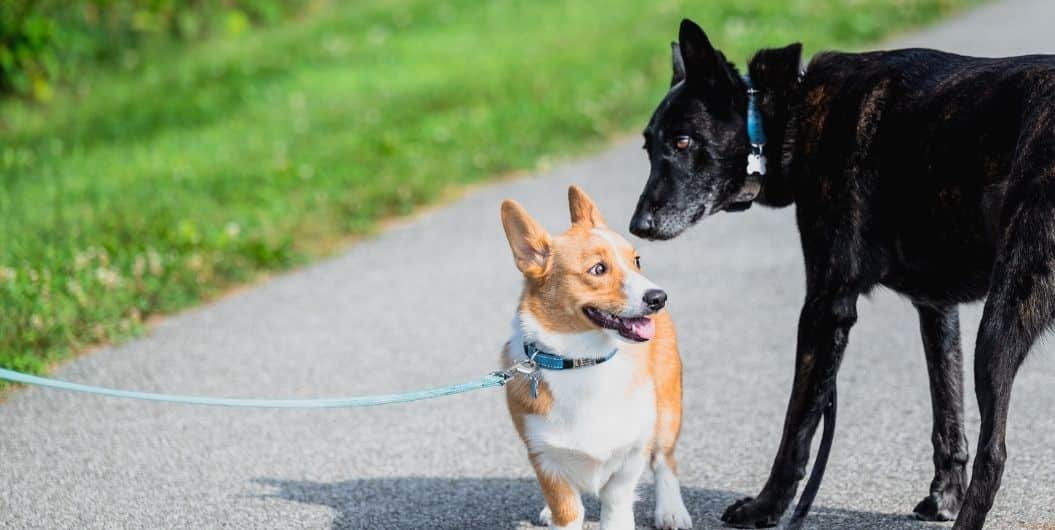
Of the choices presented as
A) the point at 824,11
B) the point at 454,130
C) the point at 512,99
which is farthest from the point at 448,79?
the point at 824,11

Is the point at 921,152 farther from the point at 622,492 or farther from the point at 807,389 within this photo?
the point at 622,492

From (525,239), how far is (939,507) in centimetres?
166

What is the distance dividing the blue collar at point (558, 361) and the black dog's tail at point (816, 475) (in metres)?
0.74

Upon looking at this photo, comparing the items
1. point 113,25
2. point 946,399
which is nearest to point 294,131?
point 113,25

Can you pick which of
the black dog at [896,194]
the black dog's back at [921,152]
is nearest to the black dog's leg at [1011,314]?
the black dog at [896,194]

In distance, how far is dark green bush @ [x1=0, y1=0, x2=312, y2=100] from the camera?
1388cm

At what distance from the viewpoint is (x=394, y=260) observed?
29.0ft

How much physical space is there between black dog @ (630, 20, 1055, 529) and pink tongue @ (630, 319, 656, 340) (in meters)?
0.59

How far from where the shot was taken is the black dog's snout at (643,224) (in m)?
4.78

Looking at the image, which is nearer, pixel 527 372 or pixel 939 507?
pixel 527 372

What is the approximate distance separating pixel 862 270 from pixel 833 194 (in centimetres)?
26

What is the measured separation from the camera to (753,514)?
4492 mm

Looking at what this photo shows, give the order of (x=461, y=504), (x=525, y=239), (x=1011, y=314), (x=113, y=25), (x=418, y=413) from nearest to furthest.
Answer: (x=1011, y=314)
(x=525, y=239)
(x=461, y=504)
(x=418, y=413)
(x=113, y=25)

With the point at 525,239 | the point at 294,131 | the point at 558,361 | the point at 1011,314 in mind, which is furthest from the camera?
the point at 294,131
